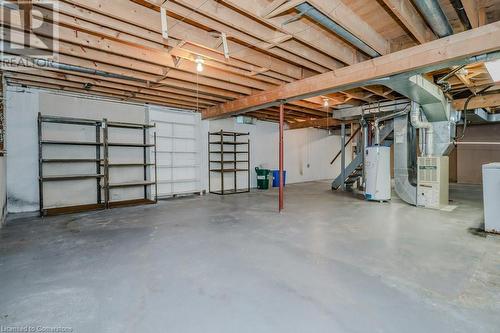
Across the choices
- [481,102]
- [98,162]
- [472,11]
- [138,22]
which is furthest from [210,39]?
[481,102]

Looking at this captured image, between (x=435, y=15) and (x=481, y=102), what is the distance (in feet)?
17.0

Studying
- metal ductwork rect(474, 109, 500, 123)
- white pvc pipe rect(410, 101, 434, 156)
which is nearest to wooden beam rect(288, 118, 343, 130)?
white pvc pipe rect(410, 101, 434, 156)

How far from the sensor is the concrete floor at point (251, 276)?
166 cm

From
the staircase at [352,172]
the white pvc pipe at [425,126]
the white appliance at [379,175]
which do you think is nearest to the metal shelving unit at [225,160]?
the staircase at [352,172]

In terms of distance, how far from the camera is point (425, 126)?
5348 mm

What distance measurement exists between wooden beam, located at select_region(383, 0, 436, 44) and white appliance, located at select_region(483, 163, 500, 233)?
2.05 m

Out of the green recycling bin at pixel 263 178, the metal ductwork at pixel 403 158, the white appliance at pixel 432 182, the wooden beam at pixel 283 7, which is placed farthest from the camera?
the green recycling bin at pixel 263 178

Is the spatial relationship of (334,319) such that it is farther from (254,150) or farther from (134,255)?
(254,150)

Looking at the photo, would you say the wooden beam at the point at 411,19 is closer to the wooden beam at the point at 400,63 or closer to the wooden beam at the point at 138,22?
the wooden beam at the point at 400,63

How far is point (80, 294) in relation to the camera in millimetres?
1956

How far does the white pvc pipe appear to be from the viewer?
17.1ft

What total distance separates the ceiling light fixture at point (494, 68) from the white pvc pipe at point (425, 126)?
120 centimetres

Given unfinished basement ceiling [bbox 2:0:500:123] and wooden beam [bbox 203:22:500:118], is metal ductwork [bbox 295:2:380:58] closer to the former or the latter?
unfinished basement ceiling [bbox 2:0:500:123]

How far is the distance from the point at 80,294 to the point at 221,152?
217 inches
